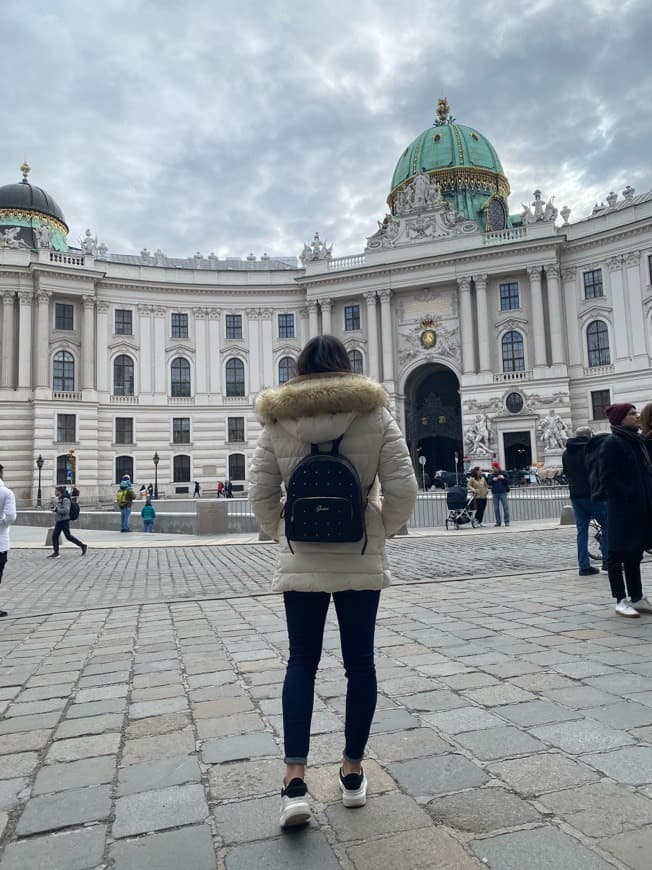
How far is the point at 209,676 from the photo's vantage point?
5.02 meters

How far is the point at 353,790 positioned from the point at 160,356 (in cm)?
4663

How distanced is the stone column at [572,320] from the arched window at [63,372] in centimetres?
3403

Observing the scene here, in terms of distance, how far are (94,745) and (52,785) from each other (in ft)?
1.66

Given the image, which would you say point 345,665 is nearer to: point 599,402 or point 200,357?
point 599,402

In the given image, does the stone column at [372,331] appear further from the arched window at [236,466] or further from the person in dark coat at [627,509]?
the person in dark coat at [627,509]

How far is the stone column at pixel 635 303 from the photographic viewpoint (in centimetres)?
4022

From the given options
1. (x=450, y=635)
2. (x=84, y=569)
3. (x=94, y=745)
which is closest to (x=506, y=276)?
(x=84, y=569)

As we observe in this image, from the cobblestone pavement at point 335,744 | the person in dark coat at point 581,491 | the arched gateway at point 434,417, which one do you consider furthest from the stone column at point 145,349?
the cobblestone pavement at point 335,744

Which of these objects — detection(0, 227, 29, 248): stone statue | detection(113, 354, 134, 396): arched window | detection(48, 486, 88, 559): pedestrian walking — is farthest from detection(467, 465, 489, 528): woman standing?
detection(0, 227, 29, 248): stone statue

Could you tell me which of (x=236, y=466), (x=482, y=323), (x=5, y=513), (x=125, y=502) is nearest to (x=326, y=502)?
(x=5, y=513)

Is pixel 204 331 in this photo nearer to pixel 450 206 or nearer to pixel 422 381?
pixel 422 381

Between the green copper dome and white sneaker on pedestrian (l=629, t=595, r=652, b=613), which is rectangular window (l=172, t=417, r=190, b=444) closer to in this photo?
the green copper dome

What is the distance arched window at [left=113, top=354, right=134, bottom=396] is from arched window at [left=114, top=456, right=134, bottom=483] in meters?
4.65

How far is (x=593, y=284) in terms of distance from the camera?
42.6 meters
